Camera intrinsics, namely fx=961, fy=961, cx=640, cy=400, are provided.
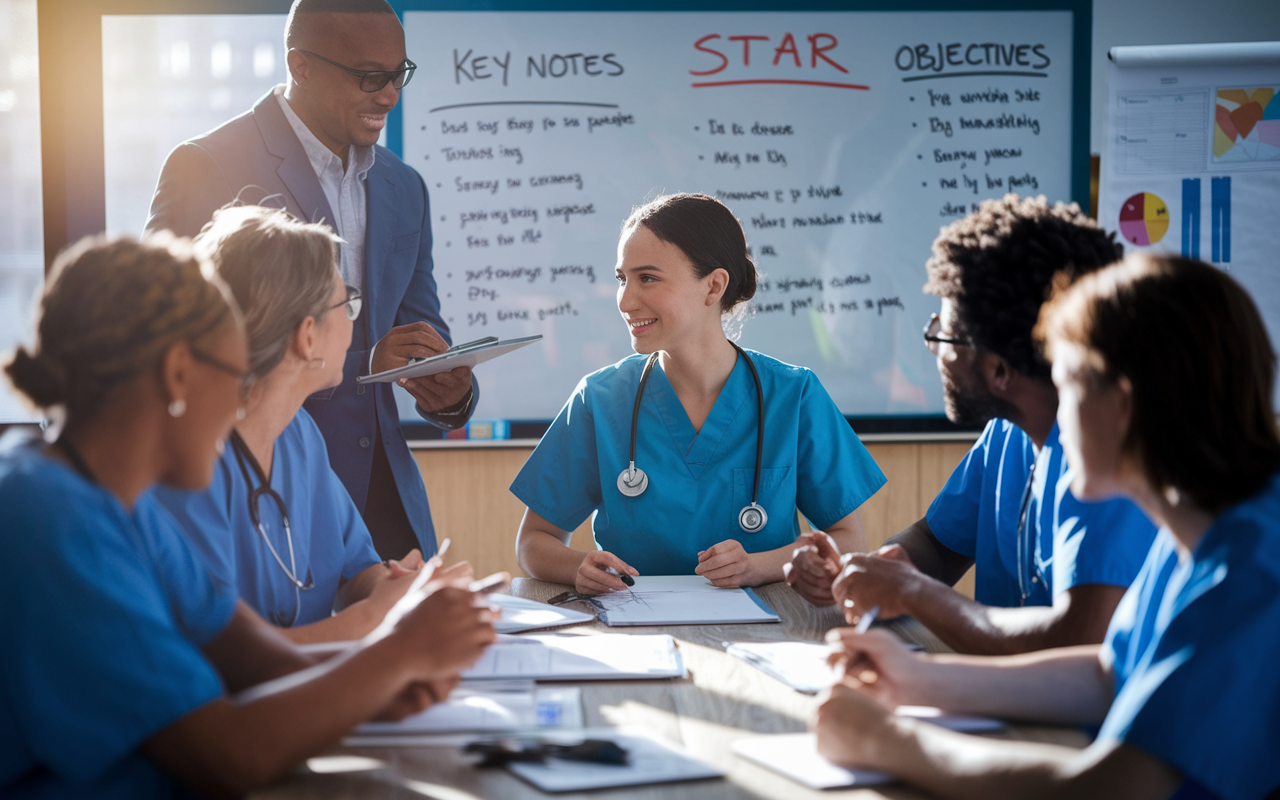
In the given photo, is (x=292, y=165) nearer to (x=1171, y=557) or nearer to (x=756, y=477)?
(x=756, y=477)

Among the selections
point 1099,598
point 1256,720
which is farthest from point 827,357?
point 1256,720

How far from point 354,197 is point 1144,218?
2.53m

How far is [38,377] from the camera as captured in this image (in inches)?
33.1

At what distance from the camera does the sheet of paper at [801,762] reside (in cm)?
87

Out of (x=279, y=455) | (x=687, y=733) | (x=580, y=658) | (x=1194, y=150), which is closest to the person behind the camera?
(x=687, y=733)

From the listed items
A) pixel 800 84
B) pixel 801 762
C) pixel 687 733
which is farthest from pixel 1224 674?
pixel 800 84

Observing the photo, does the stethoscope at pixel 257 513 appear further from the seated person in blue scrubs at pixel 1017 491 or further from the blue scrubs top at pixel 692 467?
the seated person in blue scrubs at pixel 1017 491

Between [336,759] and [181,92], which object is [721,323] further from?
[181,92]

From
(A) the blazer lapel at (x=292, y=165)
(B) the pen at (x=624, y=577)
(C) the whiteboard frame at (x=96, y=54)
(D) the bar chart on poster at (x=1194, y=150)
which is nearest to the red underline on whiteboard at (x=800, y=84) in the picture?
(C) the whiteboard frame at (x=96, y=54)

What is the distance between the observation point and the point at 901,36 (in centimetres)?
313

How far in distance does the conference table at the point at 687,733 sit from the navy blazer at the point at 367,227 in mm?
893

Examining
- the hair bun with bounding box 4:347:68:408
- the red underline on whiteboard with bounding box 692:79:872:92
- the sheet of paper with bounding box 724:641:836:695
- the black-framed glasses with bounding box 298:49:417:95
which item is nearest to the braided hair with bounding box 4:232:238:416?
the hair bun with bounding box 4:347:68:408

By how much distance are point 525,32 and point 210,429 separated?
2495mm

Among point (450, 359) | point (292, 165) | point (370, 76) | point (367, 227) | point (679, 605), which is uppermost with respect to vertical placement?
point (370, 76)
